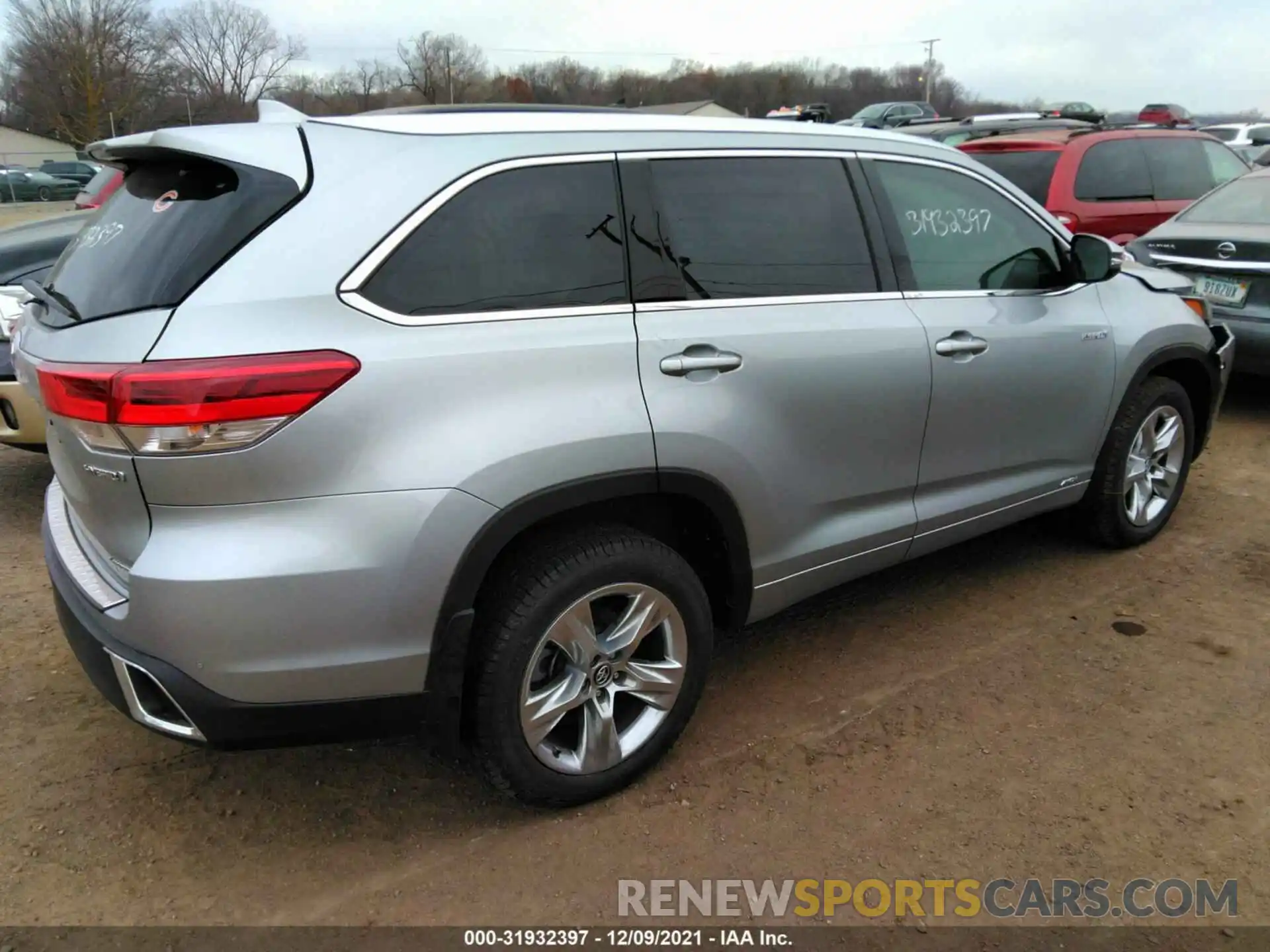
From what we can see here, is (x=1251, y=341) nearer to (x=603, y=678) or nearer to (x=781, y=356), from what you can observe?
(x=781, y=356)

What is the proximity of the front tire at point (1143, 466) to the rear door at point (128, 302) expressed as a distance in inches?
134

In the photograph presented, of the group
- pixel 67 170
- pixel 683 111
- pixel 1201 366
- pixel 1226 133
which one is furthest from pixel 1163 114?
pixel 67 170

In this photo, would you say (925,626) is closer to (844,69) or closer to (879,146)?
(879,146)

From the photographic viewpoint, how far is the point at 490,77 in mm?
63938

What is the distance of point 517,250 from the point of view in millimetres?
2441

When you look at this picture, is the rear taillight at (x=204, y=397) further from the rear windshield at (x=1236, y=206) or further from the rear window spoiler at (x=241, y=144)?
the rear windshield at (x=1236, y=206)

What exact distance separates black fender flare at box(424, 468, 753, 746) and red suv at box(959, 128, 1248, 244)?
18.9 ft

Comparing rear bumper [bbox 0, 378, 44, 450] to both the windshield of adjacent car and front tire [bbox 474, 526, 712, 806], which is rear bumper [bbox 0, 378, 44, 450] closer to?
front tire [bbox 474, 526, 712, 806]

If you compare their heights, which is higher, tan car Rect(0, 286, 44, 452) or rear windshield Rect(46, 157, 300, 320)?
rear windshield Rect(46, 157, 300, 320)

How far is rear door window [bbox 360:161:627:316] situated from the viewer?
2.28 meters

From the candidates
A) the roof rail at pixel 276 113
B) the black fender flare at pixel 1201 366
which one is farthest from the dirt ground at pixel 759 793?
the roof rail at pixel 276 113

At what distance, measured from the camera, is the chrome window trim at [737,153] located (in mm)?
2688

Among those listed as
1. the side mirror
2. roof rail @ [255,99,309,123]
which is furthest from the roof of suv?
roof rail @ [255,99,309,123]

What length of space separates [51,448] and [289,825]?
1.18 metres
